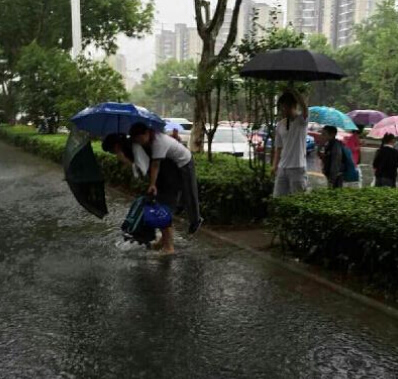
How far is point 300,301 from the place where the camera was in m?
4.79

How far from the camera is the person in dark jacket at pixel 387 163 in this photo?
322 inches

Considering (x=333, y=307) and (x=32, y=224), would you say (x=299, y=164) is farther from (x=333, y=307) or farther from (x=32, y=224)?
(x=32, y=224)

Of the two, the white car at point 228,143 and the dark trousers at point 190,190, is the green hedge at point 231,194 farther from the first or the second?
the white car at point 228,143

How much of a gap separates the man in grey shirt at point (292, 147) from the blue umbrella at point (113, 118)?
147 centimetres

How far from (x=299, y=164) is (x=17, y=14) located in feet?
69.9

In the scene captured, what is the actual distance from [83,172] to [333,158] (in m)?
3.23

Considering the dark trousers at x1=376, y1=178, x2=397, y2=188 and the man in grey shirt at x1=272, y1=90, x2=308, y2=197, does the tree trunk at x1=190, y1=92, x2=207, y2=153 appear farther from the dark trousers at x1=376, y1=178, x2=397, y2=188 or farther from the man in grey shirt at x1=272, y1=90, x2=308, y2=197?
the dark trousers at x1=376, y1=178, x2=397, y2=188

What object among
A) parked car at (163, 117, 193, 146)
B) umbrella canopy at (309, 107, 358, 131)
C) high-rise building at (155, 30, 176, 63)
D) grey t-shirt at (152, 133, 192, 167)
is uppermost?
high-rise building at (155, 30, 176, 63)

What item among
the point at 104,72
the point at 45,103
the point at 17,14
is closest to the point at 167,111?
the point at 17,14

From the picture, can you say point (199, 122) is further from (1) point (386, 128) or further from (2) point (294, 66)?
(2) point (294, 66)

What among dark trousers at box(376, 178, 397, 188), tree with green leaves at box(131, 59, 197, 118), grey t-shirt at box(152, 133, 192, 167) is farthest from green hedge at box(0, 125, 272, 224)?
tree with green leaves at box(131, 59, 197, 118)

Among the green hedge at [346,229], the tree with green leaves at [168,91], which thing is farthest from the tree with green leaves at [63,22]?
the tree with green leaves at [168,91]

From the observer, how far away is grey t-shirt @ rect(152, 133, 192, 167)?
18.8 ft

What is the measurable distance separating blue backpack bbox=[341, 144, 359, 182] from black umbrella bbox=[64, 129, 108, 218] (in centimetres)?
324
